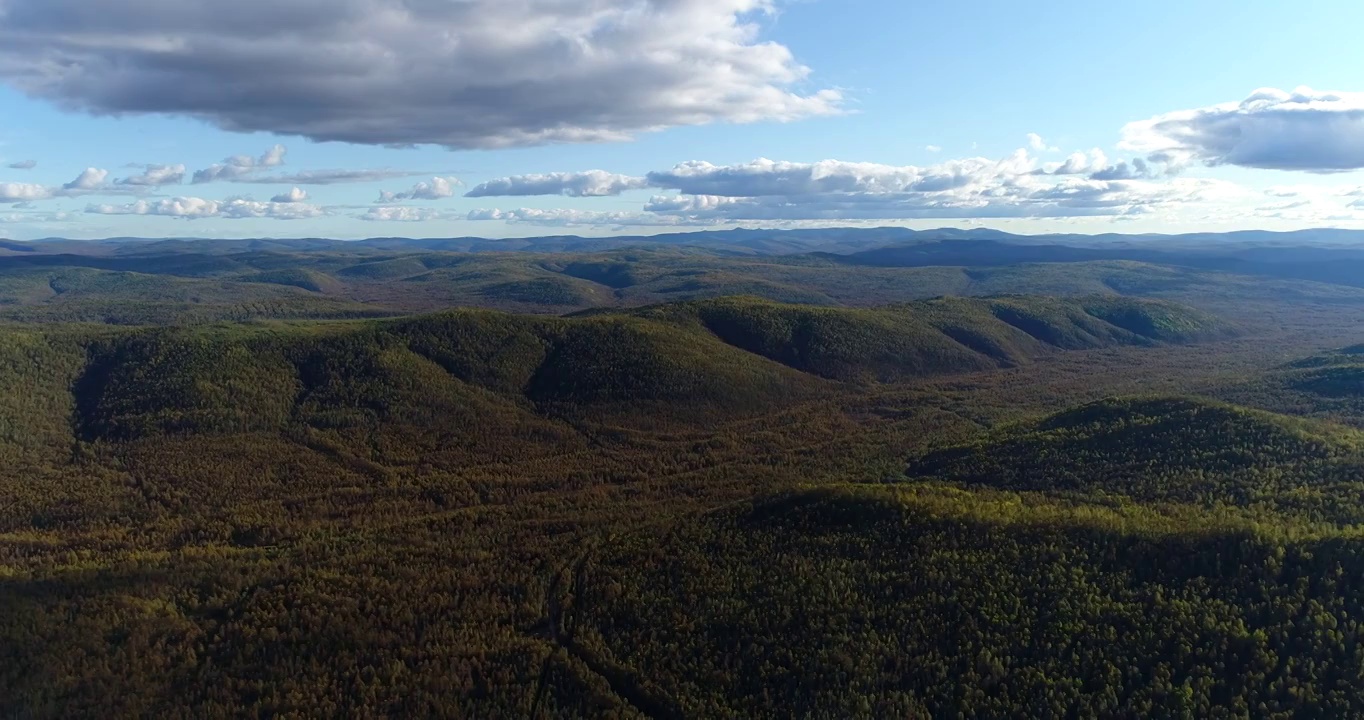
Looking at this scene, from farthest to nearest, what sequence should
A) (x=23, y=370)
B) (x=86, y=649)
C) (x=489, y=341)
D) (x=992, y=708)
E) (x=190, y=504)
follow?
(x=489, y=341) → (x=23, y=370) → (x=190, y=504) → (x=86, y=649) → (x=992, y=708)

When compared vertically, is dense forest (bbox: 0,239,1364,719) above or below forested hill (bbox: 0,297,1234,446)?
below

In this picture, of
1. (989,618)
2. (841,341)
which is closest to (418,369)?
(841,341)

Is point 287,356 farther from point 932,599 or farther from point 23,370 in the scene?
point 932,599

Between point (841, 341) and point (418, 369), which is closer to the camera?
point (418, 369)

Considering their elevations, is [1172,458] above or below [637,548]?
above

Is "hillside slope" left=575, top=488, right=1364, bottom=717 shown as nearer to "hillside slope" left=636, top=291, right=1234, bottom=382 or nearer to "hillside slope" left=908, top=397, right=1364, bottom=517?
"hillside slope" left=908, top=397, right=1364, bottom=517

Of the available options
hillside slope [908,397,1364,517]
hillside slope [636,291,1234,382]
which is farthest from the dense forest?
hillside slope [636,291,1234,382]

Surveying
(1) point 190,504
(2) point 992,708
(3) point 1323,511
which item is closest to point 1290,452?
(3) point 1323,511

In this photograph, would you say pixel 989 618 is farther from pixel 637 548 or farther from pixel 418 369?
pixel 418 369

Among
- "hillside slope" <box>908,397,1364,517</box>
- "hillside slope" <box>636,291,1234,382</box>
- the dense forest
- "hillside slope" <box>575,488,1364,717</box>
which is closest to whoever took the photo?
"hillside slope" <box>575,488,1364,717</box>
